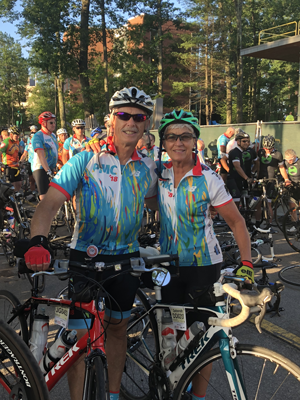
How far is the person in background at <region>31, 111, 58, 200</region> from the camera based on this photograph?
6.75m

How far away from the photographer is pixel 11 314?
245 cm

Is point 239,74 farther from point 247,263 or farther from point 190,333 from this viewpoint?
point 190,333

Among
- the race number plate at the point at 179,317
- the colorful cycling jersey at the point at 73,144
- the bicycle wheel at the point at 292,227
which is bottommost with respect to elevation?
the bicycle wheel at the point at 292,227

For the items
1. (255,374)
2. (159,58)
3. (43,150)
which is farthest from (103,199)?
(159,58)

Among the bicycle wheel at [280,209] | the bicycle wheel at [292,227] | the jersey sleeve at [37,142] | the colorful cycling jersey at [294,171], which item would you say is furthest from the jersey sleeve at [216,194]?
the colorful cycling jersey at [294,171]

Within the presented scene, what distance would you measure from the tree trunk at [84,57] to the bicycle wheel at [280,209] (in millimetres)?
20038

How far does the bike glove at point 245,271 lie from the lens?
1876 millimetres

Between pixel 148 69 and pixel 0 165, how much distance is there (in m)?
24.3

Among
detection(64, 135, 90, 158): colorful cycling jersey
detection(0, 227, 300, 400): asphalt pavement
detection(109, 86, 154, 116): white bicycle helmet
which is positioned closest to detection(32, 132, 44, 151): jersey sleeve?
detection(64, 135, 90, 158): colorful cycling jersey

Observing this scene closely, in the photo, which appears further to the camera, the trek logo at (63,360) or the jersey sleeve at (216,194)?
the jersey sleeve at (216,194)

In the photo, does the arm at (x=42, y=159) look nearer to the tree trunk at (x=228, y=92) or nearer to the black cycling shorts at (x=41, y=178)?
the black cycling shorts at (x=41, y=178)

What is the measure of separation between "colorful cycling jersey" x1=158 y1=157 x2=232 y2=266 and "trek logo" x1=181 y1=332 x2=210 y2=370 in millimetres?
490

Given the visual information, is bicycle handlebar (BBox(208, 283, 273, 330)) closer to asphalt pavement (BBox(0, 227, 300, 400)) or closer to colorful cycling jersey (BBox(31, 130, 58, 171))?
asphalt pavement (BBox(0, 227, 300, 400))

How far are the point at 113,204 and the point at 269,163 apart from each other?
7.04 metres
